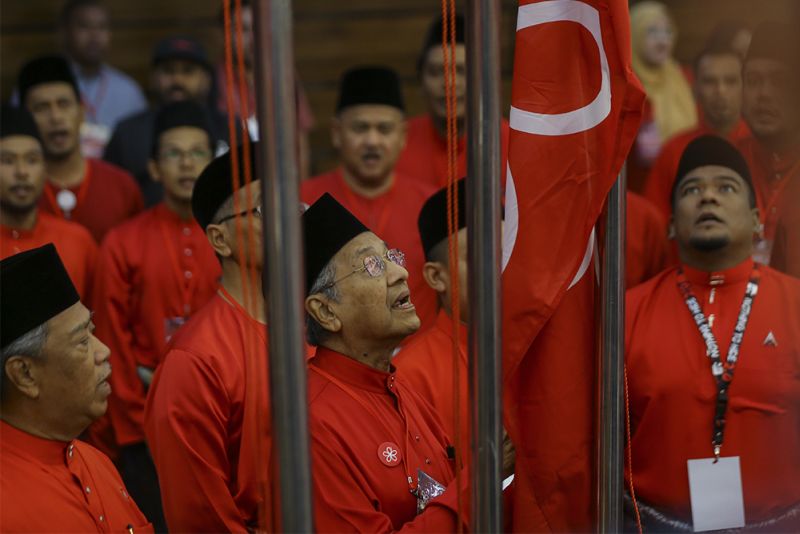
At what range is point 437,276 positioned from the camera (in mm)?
3830

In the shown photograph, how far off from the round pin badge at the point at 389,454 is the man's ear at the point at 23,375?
80 cm

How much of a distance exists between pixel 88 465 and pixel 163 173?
2135 mm

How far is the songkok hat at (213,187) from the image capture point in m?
3.56

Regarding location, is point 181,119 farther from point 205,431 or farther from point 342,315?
point 342,315

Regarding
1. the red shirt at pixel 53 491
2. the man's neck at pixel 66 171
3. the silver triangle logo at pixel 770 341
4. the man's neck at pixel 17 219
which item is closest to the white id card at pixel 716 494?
the silver triangle logo at pixel 770 341

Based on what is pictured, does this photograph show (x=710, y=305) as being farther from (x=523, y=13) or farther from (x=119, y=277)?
(x=119, y=277)

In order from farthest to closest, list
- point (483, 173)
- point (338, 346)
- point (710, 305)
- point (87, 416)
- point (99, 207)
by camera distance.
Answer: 1. point (99, 207)
2. point (710, 305)
3. point (338, 346)
4. point (87, 416)
5. point (483, 173)

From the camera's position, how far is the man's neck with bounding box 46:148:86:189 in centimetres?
514

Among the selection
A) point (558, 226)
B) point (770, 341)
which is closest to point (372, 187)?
point (770, 341)

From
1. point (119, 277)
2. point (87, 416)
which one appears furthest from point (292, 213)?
point (119, 277)

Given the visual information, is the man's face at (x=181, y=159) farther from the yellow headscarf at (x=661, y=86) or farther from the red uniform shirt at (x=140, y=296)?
the yellow headscarf at (x=661, y=86)

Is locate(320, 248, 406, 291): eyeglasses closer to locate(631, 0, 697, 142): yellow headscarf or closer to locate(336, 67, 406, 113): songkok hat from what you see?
locate(336, 67, 406, 113): songkok hat

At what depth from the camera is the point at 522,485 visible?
96.9 inches

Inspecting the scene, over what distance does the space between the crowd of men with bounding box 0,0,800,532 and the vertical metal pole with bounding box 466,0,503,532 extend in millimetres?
62
